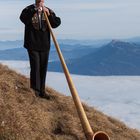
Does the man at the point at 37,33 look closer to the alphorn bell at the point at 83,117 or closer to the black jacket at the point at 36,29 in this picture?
the black jacket at the point at 36,29

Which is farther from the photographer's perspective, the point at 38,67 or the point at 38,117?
the point at 38,67

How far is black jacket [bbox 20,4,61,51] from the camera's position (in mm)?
13000

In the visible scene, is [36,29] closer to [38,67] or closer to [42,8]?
[42,8]

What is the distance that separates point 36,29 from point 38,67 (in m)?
0.85

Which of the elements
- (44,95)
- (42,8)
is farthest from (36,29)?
(44,95)

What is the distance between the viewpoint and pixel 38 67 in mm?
13406

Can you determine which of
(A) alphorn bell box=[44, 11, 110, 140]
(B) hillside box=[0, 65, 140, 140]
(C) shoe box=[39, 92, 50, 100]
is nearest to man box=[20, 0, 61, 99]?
(A) alphorn bell box=[44, 11, 110, 140]

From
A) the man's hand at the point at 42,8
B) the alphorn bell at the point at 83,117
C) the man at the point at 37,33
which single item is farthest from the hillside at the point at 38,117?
the man's hand at the point at 42,8

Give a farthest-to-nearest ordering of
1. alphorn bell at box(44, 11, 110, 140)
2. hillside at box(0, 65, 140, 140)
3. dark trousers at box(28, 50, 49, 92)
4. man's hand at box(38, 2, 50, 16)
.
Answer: dark trousers at box(28, 50, 49, 92)
man's hand at box(38, 2, 50, 16)
hillside at box(0, 65, 140, 140)
alphorn bell at box(44, 11, 110, 140)

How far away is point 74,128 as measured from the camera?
41.5 feet

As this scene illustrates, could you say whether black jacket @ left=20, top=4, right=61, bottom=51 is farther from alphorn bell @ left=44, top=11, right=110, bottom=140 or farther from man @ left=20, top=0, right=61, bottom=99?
alphorn bell @ left=44, top=11, right=110, bottom=140

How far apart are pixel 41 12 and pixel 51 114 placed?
2.18 meters

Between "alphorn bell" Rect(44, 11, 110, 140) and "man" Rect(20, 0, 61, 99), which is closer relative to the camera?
"alphorn bell" Rect(44, 11, 110, 140)

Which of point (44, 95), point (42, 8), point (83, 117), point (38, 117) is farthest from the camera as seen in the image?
point (44, 95)
